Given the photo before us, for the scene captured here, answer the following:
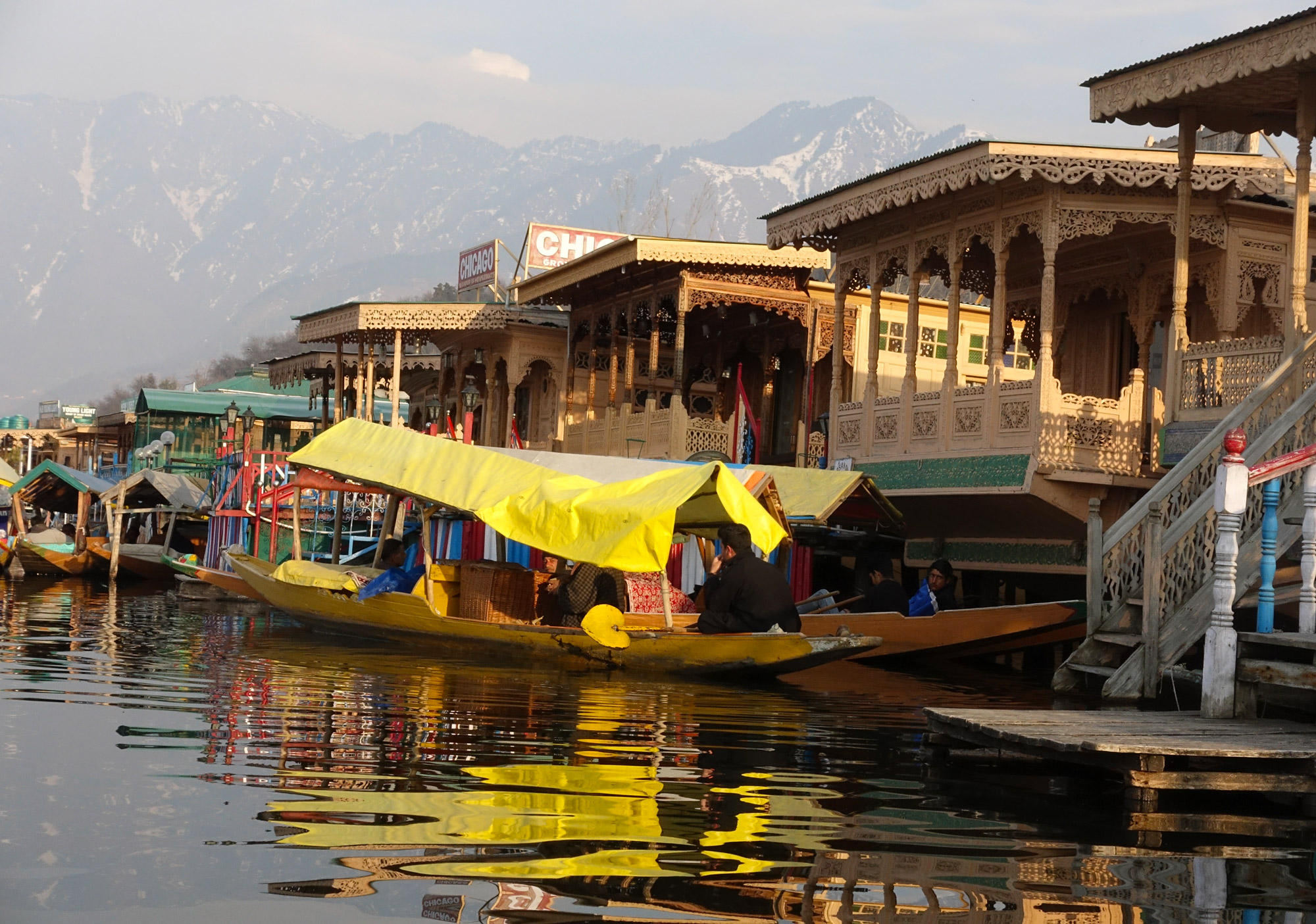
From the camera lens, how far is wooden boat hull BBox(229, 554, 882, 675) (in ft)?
43.0

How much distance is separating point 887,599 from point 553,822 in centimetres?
1094

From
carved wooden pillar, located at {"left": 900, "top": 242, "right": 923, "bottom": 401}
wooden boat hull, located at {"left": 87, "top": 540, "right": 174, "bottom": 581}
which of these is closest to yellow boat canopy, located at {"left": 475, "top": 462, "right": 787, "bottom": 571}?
carved wooden pillar, located at {"left": 900, "top": 242, "right": 923, "bottom": 401}

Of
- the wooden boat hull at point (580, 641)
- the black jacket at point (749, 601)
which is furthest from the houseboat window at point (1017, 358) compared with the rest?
the wooden boat hull at point (580, 641)

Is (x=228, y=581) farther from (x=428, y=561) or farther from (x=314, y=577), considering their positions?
(x=428, y=561)

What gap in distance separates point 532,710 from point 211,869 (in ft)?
18.2

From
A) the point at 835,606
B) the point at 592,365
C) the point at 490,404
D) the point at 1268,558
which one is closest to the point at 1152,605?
the point at 1268,558

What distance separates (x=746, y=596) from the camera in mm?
13773

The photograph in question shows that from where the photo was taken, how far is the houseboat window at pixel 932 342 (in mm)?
23562

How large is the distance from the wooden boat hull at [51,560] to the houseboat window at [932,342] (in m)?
20.6

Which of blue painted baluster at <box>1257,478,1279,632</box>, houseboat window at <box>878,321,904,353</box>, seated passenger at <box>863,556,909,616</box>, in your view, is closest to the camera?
blue painted baluster at <box>1257,478,1279,632</box>

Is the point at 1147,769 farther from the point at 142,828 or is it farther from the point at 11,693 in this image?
the point at 11,693

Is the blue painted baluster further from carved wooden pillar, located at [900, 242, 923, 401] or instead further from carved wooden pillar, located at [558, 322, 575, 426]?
carved wooden pillar, located at [558, 322, 575, 426]

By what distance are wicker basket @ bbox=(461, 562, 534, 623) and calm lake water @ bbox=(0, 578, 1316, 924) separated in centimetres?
491

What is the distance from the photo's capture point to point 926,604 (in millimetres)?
16609
